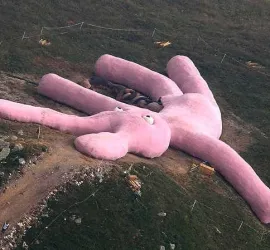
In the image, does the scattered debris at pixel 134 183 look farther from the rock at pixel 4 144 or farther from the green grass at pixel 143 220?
the rock at pixel 4 144

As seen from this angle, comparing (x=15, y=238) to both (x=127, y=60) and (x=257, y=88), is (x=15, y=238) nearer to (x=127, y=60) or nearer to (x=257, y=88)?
(x=127, y=60)

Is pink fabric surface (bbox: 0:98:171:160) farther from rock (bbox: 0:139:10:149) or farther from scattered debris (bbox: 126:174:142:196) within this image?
rock (bbox: 0:139:10:149)

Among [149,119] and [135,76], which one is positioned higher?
[149,119]

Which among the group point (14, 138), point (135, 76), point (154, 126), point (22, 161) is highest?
point (154, 126)

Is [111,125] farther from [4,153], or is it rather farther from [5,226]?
[5,226]

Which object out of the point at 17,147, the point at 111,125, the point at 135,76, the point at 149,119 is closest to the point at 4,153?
the point at 17,147

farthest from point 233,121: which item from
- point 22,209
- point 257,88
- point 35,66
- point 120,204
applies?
point 22,209
